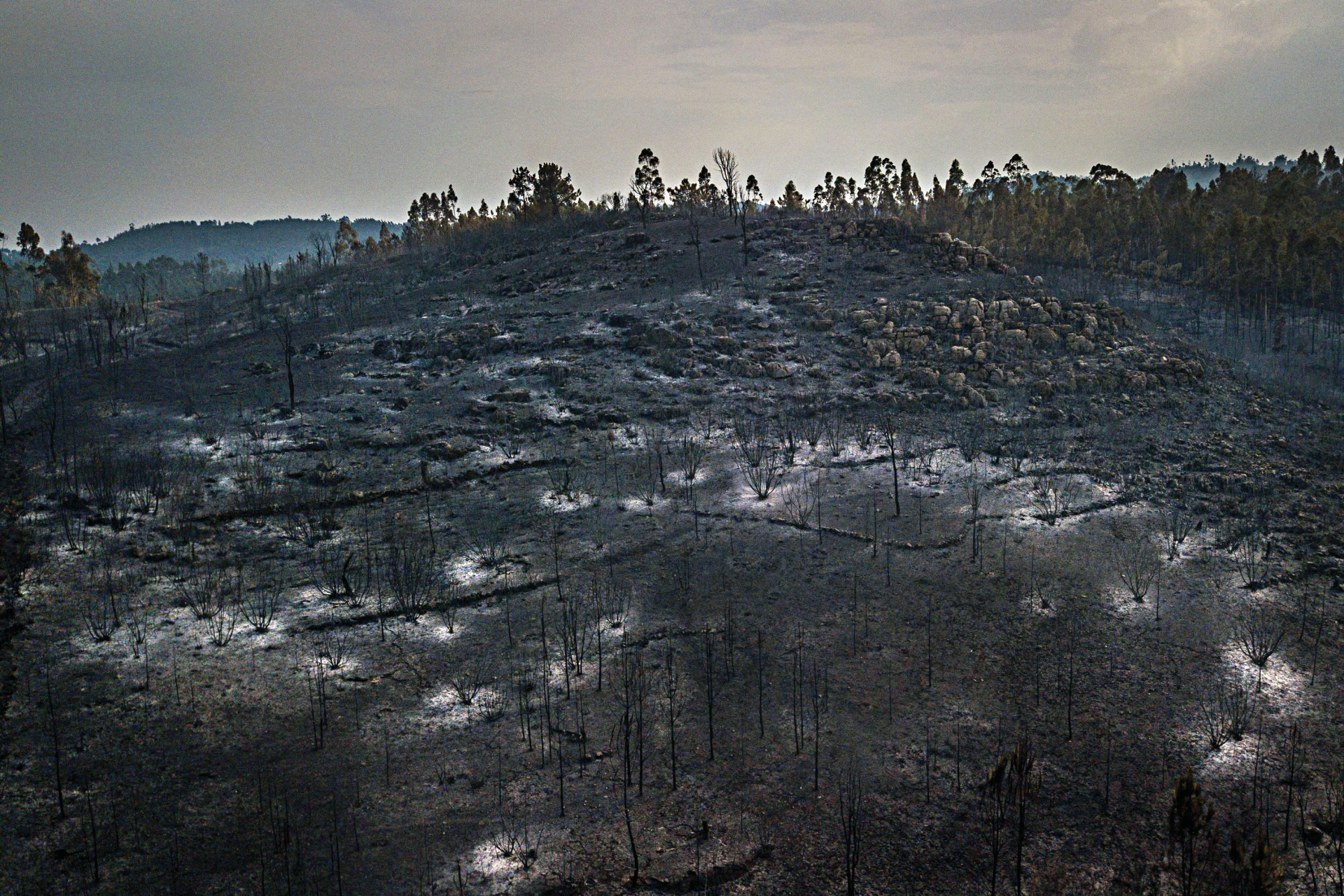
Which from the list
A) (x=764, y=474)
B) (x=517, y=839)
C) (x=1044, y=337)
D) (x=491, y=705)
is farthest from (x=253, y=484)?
(x=1044, y=337)

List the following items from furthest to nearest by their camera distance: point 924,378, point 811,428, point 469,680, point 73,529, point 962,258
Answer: point 962,258, point 924,378, point 811,428, point 73,529, point 469,680

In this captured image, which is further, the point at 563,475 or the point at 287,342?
the point at 287,342

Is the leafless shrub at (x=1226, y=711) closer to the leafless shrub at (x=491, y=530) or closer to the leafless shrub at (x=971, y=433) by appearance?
the leafless shrub at (x=971, y=433)

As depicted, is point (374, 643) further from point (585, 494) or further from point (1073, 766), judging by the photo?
point (1073, 766)

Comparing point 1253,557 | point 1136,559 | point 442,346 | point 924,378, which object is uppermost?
point 442,346

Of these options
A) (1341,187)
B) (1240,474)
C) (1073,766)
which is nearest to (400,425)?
(1073,766)

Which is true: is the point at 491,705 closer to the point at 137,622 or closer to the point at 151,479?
the point at 137,622

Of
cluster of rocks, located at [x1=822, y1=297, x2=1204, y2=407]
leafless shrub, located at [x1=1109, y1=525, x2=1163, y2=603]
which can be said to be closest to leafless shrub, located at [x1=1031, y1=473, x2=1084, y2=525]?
leafless shrub, located at [x1=1109, y1=525, x2=1163, y2=603]

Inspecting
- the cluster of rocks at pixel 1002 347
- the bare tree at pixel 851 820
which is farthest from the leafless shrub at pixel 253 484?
the cluster of rocks at pixel 1002 347

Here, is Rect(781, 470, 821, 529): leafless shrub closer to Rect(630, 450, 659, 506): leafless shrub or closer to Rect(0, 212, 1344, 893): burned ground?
Rect(0, 212, 1344, 893): burned ground
